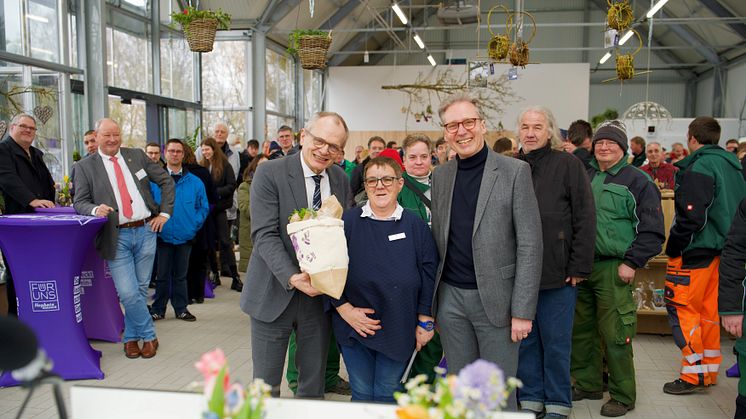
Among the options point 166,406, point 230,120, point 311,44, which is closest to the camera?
point 166,406

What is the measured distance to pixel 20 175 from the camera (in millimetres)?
4621

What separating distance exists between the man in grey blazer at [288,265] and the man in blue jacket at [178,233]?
298cm

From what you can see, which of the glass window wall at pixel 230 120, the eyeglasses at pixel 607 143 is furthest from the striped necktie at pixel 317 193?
the glass window wall at pixel 230 120

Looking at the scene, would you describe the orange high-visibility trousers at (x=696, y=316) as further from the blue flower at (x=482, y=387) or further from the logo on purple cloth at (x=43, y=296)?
the logo on purple cloth at (x=43, y=296)

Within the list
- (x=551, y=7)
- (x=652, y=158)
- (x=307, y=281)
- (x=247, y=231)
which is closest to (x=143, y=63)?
(x=247, y=231)

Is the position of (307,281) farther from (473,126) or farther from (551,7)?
(551,7)

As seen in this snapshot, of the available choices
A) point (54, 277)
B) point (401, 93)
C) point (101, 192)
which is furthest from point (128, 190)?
point (401, 93)

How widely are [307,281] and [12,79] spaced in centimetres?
597

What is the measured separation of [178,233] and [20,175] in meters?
1.31

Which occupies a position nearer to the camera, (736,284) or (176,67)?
(736,284)

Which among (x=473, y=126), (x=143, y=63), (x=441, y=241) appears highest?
(x=143, y=63)

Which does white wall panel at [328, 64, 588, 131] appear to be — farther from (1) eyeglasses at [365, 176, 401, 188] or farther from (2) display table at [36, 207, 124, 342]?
(1) eyeglasses at [365, 176, 401, 188]

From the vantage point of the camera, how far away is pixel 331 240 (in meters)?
2.22

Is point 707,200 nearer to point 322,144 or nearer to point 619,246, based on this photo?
point 619,246
